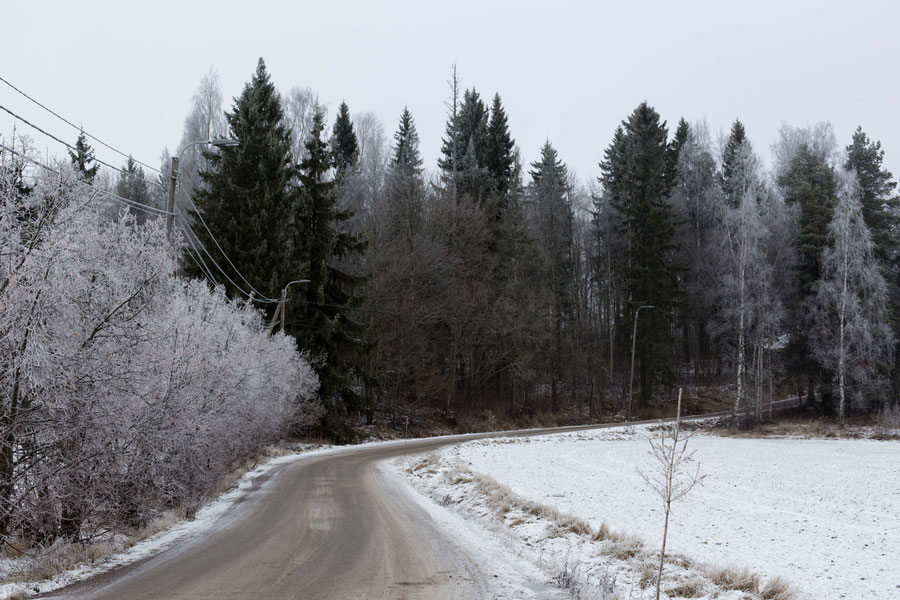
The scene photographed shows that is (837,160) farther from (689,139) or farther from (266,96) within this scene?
(266,96)

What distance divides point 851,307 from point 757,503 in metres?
31.8

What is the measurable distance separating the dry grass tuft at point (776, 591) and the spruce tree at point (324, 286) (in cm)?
2707

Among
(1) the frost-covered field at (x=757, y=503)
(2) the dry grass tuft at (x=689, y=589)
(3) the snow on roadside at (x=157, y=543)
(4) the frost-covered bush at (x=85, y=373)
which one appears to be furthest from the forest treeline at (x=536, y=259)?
(2) the dry grass tuft at (x=689, y=589)

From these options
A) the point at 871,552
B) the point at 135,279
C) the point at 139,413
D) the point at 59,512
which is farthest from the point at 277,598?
the point at 871,552

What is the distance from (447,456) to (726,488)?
10090 millimetres

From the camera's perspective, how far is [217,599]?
6453 mm

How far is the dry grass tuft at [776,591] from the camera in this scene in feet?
21.6

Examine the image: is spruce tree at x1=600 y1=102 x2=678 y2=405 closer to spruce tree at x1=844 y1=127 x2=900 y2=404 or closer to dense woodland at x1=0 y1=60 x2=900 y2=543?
dense woodland at x1=0 y1=60 x2=900 y2=543

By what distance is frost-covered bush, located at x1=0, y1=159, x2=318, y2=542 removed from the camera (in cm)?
682

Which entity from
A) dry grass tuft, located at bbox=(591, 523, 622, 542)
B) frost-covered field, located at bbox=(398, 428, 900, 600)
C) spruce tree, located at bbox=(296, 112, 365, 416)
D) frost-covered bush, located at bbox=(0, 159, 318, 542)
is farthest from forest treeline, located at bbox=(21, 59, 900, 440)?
dry grass tuft, located at bbox=(591, 523, 622, 542)

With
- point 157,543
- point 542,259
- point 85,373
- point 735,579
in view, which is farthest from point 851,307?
point 85,373

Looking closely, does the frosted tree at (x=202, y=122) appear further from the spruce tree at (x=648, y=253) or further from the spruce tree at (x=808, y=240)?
the spruce tree at (x=808, y=240)

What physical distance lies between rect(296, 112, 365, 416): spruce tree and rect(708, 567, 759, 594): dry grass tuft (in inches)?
1041

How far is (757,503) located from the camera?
47.0 ft
